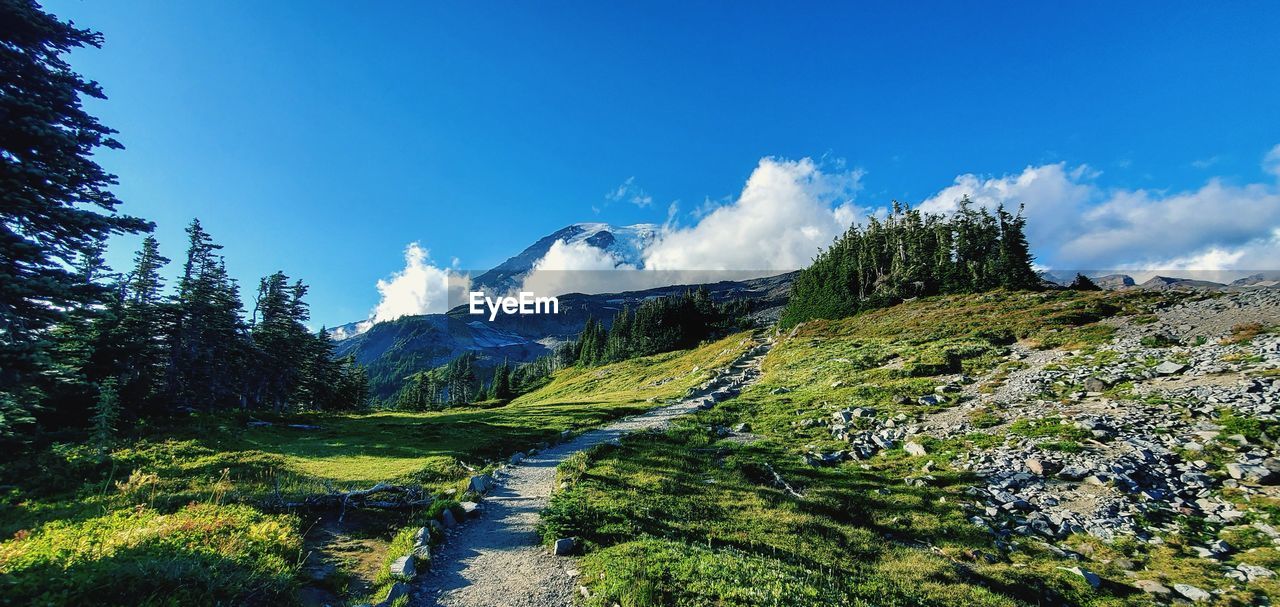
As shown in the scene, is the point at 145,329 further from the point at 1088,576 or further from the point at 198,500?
the point at 1088,576

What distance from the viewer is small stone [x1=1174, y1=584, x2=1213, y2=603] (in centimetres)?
901

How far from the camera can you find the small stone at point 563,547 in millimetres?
10898

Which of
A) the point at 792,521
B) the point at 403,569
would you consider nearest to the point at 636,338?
the point at 792,521

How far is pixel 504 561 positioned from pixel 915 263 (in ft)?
284

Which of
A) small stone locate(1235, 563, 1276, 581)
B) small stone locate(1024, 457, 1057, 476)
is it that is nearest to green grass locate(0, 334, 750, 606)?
small stone locate(1235, 563, 1276, 581)

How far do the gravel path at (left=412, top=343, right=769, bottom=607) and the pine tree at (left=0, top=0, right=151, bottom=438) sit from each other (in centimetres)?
1238

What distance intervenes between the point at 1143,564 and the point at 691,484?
11653mm

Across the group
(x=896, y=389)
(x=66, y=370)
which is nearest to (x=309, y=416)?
(x=66, y=370)

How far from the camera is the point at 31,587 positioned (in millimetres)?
6480

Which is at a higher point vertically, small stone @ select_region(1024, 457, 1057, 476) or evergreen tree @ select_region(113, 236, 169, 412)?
evergreen tree @ select_region(113, 236, 169, 412)

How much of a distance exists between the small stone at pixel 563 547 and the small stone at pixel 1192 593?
12.9m

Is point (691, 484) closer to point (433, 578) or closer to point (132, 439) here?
point (433, 578)

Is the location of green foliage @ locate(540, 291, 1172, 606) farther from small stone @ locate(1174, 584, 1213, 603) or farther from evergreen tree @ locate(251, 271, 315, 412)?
evergreen tree @ locate(251, 271, 315, 412)

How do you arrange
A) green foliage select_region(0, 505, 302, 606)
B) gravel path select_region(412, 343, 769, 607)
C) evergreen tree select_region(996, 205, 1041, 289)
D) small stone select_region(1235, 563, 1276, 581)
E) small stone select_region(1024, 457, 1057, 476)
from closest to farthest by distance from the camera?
green foliage select_region(0, 505, 302, 606) → gravel path select_region(412, 343, 769, 607) → small stone select_region(1235, 563, 1276, 581) → small stone select_region(1024, 457, 1057, 476) → evergreen tree select_region(996, 205, 1041, 289)
